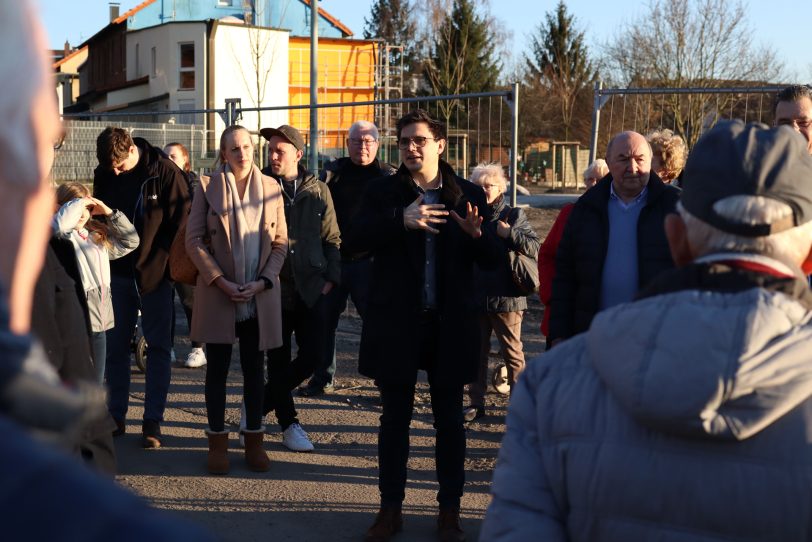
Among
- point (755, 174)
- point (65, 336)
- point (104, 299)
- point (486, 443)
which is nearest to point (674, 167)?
point (486, 443)

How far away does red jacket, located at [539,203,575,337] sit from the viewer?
18.2 feet

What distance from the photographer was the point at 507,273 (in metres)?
7.28

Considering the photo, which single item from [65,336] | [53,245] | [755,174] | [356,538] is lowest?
[356,538]

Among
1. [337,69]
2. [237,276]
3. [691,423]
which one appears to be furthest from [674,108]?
[337,69]

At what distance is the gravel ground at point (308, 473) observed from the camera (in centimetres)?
557

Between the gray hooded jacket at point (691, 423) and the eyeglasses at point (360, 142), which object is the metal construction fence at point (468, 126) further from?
the gray hooded jacket at point (691, 423)

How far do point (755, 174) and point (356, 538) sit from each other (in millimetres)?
3865

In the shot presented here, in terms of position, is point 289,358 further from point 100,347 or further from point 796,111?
point 796,111

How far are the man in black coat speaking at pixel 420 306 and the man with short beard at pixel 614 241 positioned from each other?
0.41 metres

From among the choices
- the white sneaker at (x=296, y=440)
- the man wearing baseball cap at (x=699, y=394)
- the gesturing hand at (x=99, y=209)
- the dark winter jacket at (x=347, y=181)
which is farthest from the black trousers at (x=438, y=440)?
the man wearing baseball cap at (x=699, y=394)

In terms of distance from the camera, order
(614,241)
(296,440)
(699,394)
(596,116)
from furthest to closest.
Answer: (596,116) → (296,440) → (614,241) → (699,394)

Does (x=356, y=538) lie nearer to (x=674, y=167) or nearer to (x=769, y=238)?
(x=674, y=167)

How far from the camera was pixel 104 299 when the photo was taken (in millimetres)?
6562

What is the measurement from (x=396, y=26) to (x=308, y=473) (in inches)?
2012
